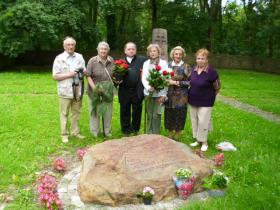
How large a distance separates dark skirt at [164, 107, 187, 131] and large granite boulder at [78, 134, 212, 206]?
1515 mm

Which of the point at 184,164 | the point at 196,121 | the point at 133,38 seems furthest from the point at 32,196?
the point at 133,38

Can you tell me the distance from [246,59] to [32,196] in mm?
28497

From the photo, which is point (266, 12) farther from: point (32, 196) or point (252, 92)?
point (32, 196)

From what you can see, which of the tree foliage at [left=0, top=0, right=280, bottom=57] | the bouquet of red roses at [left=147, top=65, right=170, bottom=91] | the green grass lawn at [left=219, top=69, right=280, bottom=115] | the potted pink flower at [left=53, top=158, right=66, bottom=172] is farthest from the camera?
the tree foliage at [left=0, top=0, right=280, bottom=57]

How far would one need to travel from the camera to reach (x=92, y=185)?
5430 mm

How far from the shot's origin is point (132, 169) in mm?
5672

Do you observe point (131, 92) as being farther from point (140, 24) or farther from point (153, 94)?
point (140, 24)

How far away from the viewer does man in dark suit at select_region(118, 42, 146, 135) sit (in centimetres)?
807

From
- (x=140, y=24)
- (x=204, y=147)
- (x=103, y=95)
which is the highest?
(x=140, y=24)

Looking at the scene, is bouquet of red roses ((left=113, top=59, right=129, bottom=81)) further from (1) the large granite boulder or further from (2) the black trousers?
(1) the large granite boulder

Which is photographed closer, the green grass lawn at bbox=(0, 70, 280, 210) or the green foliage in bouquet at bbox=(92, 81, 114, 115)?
the green grass lawn at bbox=(0, 70, 280, 210)

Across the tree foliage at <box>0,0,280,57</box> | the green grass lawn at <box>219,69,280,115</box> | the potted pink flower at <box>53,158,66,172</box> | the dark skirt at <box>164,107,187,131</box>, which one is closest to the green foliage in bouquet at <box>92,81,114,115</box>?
the dark skirt at <box>164,107,187,131</box>

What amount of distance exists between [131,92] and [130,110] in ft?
1.50

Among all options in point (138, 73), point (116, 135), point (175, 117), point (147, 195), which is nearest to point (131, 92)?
point (138, 73)
